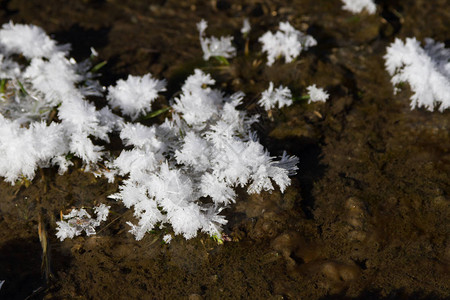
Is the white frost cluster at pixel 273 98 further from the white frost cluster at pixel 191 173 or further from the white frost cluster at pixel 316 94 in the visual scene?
the white frost cluster at pixel 191 173

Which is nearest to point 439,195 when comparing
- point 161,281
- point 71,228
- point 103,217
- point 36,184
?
point 161,281

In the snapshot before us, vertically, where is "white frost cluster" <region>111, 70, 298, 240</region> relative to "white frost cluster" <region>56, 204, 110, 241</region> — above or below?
above

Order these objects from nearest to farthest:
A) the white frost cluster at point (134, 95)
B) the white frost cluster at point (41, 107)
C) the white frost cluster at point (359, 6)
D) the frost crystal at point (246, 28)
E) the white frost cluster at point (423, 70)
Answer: the white frost cluster at point (41, 107), the white frost cluster at point (134, 95), the white frost cluster at point (423, 70), the frost crystal at point (246, 28), the white frost cluster at point (359, 6)

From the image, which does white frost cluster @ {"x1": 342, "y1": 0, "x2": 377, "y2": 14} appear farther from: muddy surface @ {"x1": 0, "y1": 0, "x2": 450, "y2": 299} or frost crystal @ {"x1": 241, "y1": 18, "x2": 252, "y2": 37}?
frost crystal @ {"x1": 241, "y1": 18, "x2": 252, "y2": 37}

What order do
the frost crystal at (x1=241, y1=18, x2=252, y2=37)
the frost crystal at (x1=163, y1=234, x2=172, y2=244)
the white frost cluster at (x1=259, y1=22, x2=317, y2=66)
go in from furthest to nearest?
the frost crystal at (x1=241, y1=18, x2=252, y2=37)
the white frost cluster at (x1=259, y1=22, x2=317, y2=66)
the frost crystal at (x1=163, y1=234, x2=172, y2=244)

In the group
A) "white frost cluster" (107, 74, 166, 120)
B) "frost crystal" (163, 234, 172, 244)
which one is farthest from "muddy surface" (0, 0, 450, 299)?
"white frost cluster" (107, 74, 166, 120)

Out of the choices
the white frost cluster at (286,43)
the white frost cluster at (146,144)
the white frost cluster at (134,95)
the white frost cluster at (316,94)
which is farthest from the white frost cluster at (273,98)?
the white frost cluster at (134,95)

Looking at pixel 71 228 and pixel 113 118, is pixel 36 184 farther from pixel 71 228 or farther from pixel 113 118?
pixel 113 118
